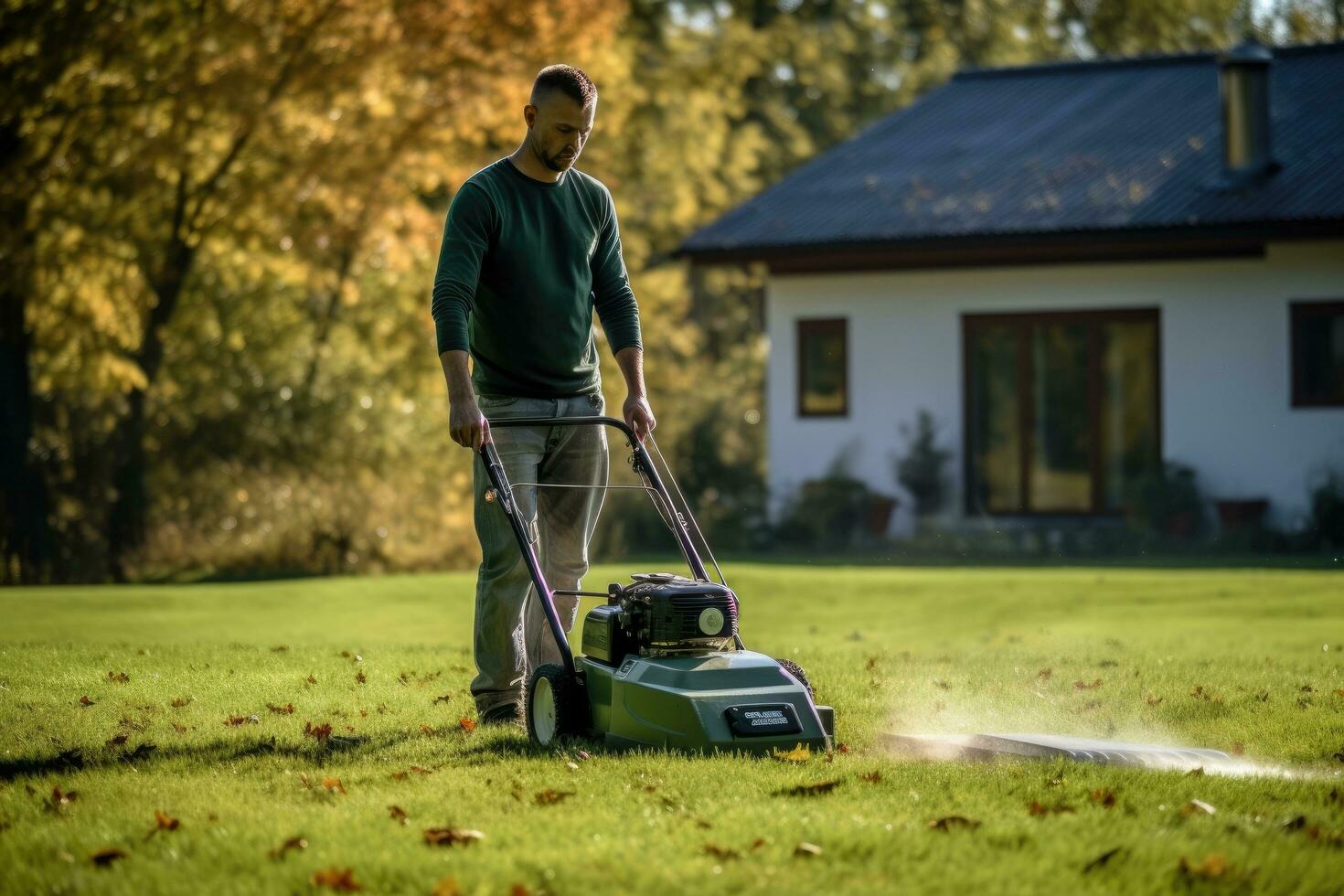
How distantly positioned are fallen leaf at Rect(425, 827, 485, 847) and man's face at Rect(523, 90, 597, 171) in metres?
2.53

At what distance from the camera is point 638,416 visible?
21.6 feet

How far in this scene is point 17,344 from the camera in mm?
16141

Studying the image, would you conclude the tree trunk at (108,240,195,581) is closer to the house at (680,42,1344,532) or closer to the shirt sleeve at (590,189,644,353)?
the house at (680,42,1344,532)

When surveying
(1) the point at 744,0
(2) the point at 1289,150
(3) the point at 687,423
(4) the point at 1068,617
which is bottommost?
(4) the point at 1068,617

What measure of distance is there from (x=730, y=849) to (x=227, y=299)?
16.0m

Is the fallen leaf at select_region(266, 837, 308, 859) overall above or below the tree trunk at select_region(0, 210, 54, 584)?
below

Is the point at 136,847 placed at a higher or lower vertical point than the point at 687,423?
lower

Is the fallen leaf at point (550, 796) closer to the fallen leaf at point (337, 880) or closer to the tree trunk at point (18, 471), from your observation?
the fallen leaf at point (337, 880)

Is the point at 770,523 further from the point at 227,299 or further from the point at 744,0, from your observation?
the point at 744,0

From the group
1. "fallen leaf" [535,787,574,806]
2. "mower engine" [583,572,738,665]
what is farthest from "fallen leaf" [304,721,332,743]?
"fallen leaf" [535,787,574,806]

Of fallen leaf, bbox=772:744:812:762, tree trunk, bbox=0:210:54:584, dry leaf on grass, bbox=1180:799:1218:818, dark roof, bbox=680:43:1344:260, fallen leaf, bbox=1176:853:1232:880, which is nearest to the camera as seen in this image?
fallen leaf, bbox=1176:853:1232:880

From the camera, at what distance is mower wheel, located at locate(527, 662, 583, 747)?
6.01 meters

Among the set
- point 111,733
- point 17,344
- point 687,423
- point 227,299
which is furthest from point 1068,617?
point 687,423

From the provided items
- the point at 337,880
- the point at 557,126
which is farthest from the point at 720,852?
the point at 557,126
